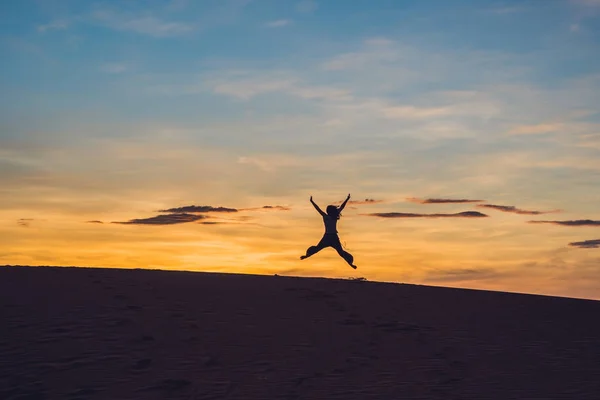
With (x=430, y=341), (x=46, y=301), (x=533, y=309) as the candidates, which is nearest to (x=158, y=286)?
(x=46, y=301)

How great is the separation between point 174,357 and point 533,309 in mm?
8905

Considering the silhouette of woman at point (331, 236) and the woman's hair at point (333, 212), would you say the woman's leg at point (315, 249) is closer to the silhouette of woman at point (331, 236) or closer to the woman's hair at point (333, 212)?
the silhouette of woman at point (331, 236)

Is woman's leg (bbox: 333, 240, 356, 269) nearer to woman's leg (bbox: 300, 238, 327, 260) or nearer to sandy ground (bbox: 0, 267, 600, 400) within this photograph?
woman's leg (bbox: 300, 238, 327, 260)

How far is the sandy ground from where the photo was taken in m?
9.91

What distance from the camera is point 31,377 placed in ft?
32.0

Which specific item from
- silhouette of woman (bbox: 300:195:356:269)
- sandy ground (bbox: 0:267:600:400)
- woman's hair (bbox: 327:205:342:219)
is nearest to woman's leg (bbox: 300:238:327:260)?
silhouette of woman (bbox: 300:195:356:269)

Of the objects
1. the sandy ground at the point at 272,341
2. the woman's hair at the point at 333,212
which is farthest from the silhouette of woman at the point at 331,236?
the sandy ground at the point at 272,341

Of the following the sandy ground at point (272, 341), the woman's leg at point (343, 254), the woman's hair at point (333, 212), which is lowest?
the sandy ground at point (272, 341)

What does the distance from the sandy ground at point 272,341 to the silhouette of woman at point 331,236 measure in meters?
1.58

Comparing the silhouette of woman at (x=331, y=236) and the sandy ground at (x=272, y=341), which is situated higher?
the silhouette of woman at (x=331, y=236)

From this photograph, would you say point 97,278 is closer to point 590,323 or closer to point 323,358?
point 323,358

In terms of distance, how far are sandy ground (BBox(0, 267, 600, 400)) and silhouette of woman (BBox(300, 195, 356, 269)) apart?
5.18 feet

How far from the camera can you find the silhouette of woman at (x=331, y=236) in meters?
18.0

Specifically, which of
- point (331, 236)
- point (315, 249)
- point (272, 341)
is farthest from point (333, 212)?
point (272, 341)
